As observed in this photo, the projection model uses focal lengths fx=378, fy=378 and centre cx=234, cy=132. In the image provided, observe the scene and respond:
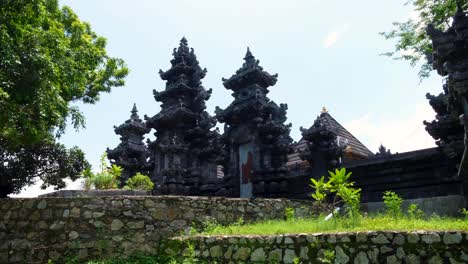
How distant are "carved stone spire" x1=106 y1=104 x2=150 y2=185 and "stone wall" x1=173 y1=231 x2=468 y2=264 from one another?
17894 millimetres

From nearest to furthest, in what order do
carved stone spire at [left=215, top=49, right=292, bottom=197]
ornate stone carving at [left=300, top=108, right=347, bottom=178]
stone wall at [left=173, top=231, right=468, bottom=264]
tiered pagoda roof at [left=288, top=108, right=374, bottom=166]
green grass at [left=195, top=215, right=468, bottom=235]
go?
stone wall at [left=173, top=231, right=468, bottom=264]
green grass at [left=195, top=215, right=468, bottom=235]
ornate stone carving at [left=300, top=108, right=347, bottom=178]
carved stone spire at [left=215, top=49, right=292, bottom=197]
tiered pagoda roof at [left=288, top=108, right=374, bottom=166]

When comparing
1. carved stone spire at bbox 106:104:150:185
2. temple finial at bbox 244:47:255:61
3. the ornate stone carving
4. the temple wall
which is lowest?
the temple wall

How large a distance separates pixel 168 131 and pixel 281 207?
44.9 feet

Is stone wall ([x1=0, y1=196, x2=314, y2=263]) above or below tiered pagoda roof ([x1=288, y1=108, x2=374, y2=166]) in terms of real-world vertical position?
below

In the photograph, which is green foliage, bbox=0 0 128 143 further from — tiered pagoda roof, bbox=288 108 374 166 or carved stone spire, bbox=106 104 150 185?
carved stone spire, bbox=106 104 150 185

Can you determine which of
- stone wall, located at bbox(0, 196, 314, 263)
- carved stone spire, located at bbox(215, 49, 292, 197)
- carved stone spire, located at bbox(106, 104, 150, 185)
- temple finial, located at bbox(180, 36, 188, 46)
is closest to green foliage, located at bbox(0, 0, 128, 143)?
stone wall, located at bbox(0, 196, 314, 263)

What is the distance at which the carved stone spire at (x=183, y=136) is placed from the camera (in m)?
20.9

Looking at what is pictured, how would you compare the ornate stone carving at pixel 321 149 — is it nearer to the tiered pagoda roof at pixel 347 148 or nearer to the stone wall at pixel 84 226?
the tiered pagoda roof at pixel 347 148

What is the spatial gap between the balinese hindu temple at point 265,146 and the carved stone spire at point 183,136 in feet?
0.19

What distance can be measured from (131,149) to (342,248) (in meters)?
21.9

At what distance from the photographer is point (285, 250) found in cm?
625

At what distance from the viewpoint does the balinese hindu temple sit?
11.9 metres

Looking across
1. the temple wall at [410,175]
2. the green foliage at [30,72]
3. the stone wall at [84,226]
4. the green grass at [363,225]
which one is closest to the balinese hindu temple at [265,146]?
the temple wall at [410,175]

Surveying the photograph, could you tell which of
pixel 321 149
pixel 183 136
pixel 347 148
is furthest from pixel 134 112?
pixel 321 149
